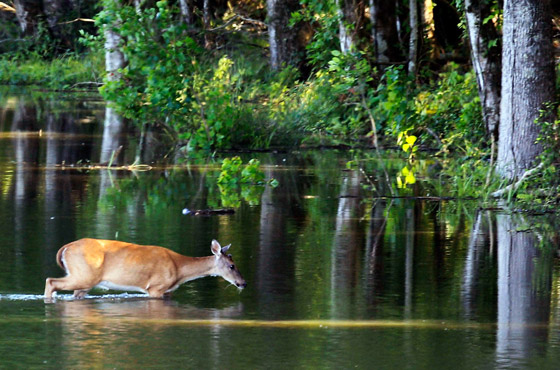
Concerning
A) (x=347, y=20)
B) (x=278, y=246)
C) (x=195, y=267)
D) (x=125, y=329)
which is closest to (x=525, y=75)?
(x=278, y=246)

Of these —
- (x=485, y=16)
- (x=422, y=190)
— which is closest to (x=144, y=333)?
(x=422, y=190)

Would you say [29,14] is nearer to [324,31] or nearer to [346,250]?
[324,31]

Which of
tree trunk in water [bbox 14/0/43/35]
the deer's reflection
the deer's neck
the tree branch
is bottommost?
the deer's reflection

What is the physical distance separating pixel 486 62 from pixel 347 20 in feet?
23.8

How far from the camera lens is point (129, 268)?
9.23 metres

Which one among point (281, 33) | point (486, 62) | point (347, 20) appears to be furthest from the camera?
point (281, 33)

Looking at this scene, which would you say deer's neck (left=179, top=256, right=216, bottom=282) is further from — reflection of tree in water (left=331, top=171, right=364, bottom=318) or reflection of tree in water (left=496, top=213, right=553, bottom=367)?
reflection of tree in water (left=496, top=213, right=553, bottom=367)

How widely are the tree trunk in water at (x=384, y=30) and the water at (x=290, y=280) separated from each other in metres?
7.49

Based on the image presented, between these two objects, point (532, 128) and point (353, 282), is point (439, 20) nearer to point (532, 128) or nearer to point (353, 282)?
point (532, 128)

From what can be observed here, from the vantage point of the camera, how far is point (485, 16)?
1798 cm

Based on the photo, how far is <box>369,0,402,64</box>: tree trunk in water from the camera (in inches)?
989

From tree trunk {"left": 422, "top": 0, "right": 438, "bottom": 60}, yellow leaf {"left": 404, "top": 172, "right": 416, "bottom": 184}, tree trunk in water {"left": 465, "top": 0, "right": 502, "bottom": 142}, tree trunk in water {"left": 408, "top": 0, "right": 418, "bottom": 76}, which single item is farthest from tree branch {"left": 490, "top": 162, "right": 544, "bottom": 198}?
tree trunk {"left": 422, "top": 0, "right": 438, "bottom": 60}

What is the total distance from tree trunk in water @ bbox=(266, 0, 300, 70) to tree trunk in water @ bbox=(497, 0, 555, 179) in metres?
17.1

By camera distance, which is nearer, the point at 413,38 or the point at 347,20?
the point at 413,38
